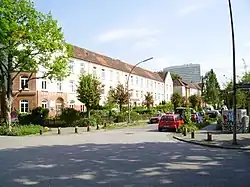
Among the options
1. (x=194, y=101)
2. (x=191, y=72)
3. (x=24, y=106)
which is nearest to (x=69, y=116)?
(x=24, y=106)

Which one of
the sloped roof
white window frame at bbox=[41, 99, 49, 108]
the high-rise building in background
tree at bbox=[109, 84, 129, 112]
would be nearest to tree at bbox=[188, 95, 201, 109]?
the sloped roof

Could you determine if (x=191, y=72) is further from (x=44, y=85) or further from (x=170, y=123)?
Result: (x=170, y=123)

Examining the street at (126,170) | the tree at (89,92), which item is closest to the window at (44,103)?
the tree at (89,92)

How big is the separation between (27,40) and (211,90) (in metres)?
68.9

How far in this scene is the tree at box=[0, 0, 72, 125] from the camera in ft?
101

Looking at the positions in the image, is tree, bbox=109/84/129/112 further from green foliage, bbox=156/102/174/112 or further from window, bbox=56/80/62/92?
green foliage, bbox=156/102/174/112

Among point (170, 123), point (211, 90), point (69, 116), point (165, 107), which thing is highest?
point (211, 90)

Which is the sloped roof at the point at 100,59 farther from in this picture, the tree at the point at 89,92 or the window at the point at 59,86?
the tree at the point at 89,92

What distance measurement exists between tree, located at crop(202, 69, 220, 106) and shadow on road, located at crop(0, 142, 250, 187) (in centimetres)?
8061

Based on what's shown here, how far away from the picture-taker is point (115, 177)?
9609mm

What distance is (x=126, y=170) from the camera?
35.2ft

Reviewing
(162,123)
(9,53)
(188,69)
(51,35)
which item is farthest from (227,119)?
(188,69)

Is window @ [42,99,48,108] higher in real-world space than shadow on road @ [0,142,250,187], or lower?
higher

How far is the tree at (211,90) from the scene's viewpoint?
92.9 m
